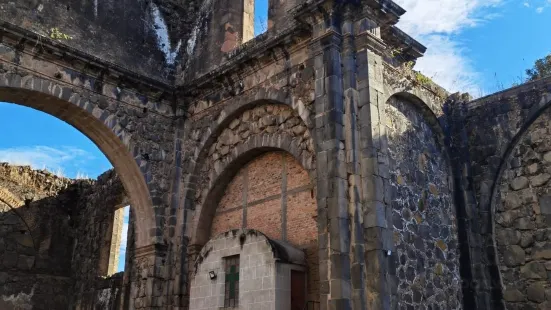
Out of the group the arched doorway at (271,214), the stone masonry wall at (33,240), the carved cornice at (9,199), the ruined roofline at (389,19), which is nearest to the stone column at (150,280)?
the arched doorway at (271,214)

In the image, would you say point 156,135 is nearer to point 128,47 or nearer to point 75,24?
point 128,47

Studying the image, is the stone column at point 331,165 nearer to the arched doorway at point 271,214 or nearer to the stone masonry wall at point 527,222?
the arched doorway at point 271,214

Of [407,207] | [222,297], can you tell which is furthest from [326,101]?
[222,297]

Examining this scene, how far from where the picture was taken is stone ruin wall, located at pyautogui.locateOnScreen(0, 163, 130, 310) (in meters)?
14.8

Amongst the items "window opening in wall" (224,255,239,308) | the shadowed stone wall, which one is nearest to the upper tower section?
"window opening in wall" (224,255,239,308)

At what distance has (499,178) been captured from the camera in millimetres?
8969

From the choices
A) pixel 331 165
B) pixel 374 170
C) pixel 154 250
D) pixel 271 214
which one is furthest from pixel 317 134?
pixel 154 250

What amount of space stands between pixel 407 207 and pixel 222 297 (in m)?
3.00

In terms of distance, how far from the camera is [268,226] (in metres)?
8.89

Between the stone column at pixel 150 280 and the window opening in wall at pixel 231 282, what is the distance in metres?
2.05

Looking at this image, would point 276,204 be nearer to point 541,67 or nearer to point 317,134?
point 317,134

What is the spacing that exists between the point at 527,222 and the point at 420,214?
5.71 feet

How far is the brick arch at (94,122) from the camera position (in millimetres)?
9091

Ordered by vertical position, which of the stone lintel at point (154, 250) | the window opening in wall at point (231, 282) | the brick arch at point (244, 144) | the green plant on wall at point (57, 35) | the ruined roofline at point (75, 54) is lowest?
the window opening in wall at point (231, 282)
